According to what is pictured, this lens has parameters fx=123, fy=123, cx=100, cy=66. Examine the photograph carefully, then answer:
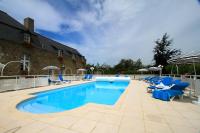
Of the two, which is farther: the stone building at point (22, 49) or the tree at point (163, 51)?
the tree at point (163, 51)

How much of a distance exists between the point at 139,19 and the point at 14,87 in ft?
39.4

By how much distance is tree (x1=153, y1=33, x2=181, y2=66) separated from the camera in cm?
2792

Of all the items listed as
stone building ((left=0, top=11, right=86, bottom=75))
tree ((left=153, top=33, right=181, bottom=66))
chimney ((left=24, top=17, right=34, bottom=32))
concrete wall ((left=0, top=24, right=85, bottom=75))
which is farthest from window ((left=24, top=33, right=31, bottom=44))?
tree ((left=153, top=33, right=181, bottom=66))

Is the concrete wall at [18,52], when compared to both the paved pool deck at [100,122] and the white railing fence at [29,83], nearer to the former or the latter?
the white railing fence at [29,83]

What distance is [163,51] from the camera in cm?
2827

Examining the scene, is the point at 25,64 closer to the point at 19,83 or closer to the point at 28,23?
the point at 28,23

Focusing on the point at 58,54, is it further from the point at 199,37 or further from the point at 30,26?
the point at 199,37

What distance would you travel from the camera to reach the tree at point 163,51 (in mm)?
27922

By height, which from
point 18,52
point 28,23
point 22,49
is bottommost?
point 18,52

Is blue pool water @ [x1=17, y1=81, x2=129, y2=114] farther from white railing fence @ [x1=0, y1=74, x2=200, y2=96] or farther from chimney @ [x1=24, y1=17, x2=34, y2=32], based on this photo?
chimney @ [x1=24, y1=17, x2=34, y2=32]

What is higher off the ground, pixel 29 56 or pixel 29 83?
pixel 29 56

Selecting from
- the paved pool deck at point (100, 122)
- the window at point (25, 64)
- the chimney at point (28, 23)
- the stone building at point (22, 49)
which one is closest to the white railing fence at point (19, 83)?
the stone building at point (22, 49)

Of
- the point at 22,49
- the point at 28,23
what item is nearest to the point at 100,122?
the point at 22,49

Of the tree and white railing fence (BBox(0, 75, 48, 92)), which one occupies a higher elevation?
the tree
